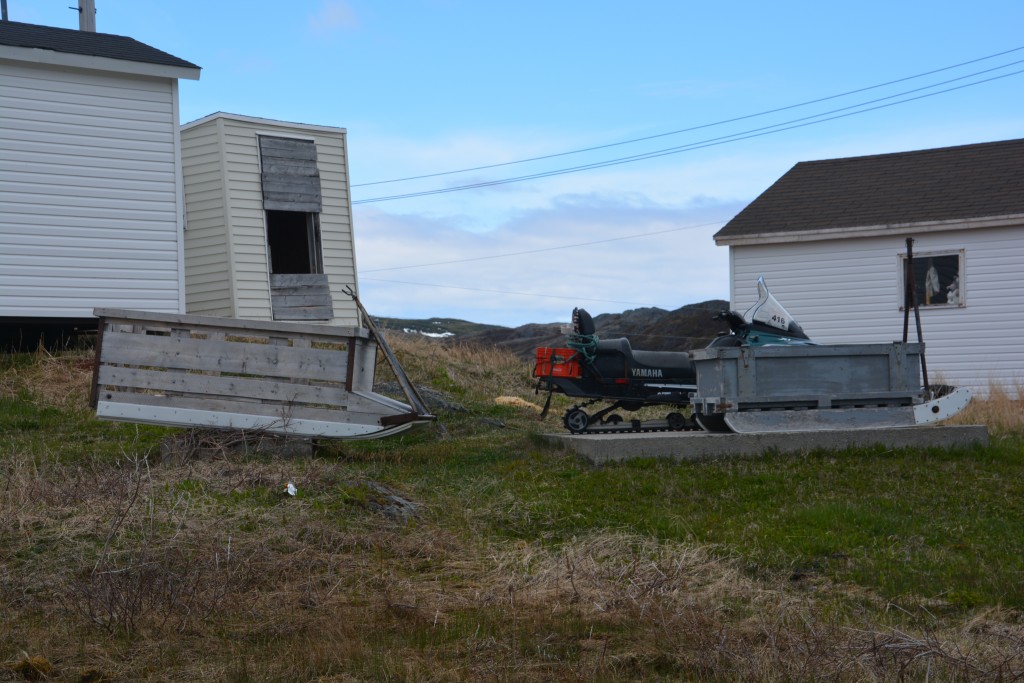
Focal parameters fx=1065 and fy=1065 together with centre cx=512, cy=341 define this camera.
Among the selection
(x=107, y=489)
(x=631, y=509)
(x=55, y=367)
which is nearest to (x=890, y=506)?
(x=631, y=509)

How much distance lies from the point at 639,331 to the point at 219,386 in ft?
82.7

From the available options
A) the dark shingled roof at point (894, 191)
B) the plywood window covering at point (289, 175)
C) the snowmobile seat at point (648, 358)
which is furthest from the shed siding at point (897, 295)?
the plywood window covering at point (289, 175)

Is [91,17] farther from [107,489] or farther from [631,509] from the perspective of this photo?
[631,509]

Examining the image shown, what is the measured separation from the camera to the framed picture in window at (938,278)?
20125mm

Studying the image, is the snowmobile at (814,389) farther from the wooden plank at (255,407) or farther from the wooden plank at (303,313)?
the wooden plank at (303,313)

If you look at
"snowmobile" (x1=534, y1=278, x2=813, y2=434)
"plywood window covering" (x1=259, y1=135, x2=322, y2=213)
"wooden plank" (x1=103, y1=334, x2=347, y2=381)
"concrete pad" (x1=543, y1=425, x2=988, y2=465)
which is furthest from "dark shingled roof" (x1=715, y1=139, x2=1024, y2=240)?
"wooden plank" (x1=103, y1=334, x2=347, y2=381)

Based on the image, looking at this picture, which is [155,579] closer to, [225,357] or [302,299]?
[225,357]

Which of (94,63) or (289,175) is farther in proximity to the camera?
(289,175)

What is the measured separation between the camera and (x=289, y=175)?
67.8 feet

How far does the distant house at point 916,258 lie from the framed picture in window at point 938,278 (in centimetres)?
2

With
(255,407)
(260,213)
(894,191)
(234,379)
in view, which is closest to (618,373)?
(255,407)

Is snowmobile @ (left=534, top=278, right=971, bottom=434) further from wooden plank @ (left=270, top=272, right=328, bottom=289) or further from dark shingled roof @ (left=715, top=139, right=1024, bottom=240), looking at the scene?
wooden plank @ (left=270, top=272, right=328, bottom=289)

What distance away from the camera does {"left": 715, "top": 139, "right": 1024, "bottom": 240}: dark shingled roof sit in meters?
20.4

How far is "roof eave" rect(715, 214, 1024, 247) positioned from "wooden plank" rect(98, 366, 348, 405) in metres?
12.3
